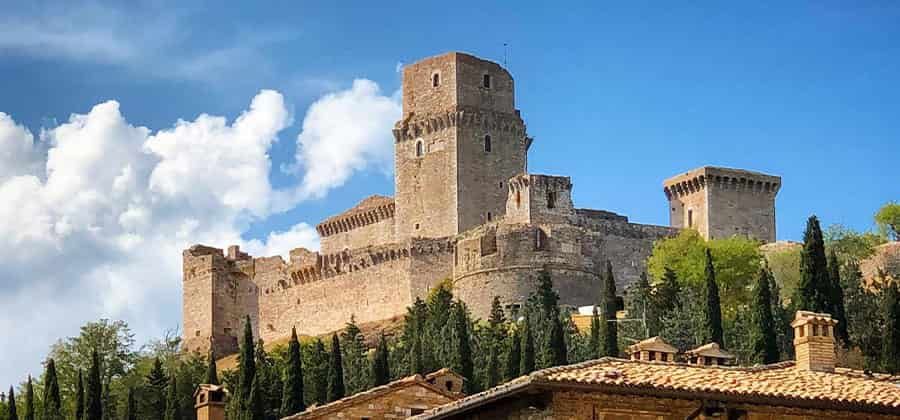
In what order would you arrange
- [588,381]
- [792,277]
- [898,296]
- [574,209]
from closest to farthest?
[588,381], [898,296], [792,277], [574,209]

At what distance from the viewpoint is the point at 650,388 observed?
3155 cm

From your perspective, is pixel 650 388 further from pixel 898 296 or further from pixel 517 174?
pixel 517 174

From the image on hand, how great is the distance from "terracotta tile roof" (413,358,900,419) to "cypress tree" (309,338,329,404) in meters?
41.0

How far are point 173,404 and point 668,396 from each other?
5125 cm

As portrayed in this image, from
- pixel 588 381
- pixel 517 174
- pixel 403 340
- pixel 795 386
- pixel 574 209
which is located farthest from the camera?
pixel 517 174

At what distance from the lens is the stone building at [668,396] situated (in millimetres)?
31391

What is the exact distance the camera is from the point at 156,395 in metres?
87.7

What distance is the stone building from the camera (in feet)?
103

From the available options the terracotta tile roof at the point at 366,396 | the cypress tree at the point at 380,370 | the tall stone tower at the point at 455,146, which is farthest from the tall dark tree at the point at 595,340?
the tall stone tower at the point at 455,146

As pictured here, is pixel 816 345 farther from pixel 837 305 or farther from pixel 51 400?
pixel 51 400

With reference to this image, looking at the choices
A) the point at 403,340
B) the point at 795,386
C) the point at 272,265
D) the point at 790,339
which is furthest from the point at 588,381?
the point at 272,265

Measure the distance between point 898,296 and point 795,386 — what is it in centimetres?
3706

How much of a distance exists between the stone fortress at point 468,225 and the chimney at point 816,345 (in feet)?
216

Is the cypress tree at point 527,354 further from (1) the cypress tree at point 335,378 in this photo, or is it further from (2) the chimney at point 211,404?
(2) the chimney at point 211,404
